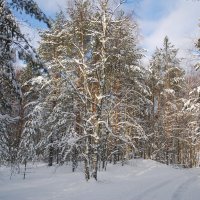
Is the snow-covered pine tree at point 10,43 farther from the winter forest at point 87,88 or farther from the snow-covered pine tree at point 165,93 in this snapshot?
the snow-covered pine tree at point 165,93

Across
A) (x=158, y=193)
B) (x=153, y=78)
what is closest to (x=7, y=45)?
(x=158, y=193)

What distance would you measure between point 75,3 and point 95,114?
6248 mm

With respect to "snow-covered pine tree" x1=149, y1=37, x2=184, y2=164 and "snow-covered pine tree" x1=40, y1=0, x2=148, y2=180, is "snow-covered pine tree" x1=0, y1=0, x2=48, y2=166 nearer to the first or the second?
"snow-covered pine tree" x1=40, y1=0, x2=148, y2=180

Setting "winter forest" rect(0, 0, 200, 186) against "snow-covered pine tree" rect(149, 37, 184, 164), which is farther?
"snow-covered pine tree" rect(149, 37, 184, 164)

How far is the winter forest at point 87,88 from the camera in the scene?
12.5 metres

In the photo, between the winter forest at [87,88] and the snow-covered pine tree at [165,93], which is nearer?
the winter forest at [87,88]

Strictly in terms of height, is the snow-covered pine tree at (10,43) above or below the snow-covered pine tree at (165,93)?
below

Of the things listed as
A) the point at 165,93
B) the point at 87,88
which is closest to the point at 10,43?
the point at 87,88

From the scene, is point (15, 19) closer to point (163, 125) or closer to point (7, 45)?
point (7, 45)

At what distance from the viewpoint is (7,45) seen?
11.7 meters

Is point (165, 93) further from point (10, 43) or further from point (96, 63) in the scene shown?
point (10, 43)

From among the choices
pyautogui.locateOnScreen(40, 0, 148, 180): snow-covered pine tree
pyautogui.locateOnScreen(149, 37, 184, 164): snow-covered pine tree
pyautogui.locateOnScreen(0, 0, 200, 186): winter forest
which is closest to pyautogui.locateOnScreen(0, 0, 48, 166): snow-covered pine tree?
pyautogui.locateOnScreen(0, 0, 200, 186): winter forest

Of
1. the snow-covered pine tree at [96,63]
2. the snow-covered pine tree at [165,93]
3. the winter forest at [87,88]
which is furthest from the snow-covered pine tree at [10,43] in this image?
the snow-covered pine tree at [165,93]

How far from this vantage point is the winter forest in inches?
490
